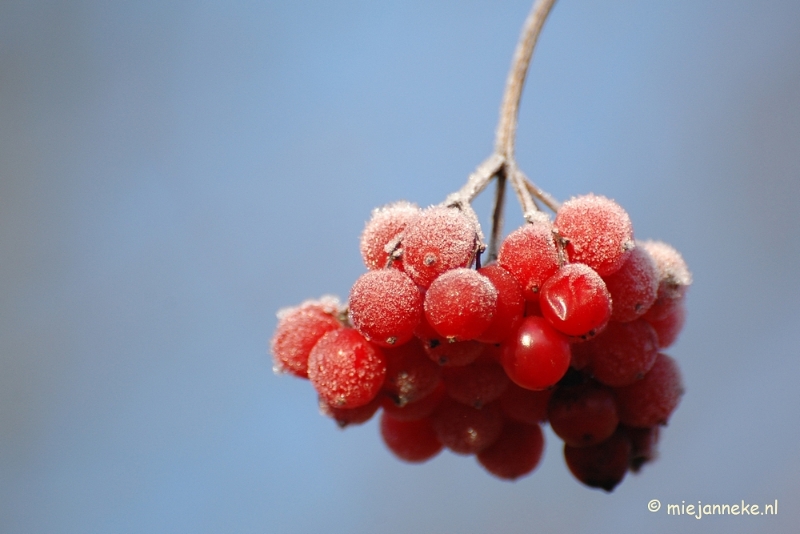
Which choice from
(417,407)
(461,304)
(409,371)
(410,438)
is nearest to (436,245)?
(461,304)

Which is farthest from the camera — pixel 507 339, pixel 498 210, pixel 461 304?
pixel 498 210

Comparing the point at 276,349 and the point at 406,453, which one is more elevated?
the point at 276,349

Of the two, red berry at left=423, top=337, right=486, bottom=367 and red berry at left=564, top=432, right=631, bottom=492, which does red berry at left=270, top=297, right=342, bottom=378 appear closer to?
red berry at left=423, top=337, right=486, bottom=367

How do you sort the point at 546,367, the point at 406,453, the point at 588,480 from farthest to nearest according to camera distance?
the point at 406,453
the point at 588,480
the point at 546,367

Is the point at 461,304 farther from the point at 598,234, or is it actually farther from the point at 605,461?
the point at 605,461

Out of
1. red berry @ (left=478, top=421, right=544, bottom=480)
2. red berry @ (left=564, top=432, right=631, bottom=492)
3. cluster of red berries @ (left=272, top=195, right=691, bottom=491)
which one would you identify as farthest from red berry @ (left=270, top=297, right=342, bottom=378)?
red berry @ (left=564, top=432, right=631, bottom=492)

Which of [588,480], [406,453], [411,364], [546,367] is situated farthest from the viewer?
[406,453]

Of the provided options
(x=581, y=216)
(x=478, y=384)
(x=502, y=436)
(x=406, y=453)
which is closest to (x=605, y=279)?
(x=581, y=216)

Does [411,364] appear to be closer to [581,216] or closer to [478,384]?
[478,384]
